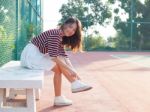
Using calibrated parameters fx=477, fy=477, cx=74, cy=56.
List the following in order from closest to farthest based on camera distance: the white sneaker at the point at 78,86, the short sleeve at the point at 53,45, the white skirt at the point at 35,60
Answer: the white sneaker at the point at 78,86, the short sleeve at the point at 53,45, the white skirt at the point at 35,60

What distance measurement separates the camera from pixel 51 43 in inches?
188

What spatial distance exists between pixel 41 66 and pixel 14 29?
128 inches

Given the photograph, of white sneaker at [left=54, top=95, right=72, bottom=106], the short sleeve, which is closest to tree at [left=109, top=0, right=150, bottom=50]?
white sneaker at [left=54, top=95, right=72, bottom=106]

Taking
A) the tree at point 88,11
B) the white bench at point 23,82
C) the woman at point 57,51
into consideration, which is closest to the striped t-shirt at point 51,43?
the woman at point 57,51

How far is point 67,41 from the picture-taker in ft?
16.7

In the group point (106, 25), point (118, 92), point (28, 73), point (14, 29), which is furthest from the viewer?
point (106, 25)

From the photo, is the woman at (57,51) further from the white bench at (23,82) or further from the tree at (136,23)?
the tree at (136,23)

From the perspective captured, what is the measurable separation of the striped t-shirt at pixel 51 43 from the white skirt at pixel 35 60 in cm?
6

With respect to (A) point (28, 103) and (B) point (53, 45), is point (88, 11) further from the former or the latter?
(A) point (28, 103)

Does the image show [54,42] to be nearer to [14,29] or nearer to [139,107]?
[139,107]

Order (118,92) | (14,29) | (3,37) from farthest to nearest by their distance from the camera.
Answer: (14,29) → (3,37) → (118,92)

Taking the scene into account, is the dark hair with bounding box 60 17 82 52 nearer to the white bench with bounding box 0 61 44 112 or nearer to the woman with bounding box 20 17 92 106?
the woman with bounding box 20 17 92 106

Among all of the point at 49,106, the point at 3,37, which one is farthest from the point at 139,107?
the point at 3,37

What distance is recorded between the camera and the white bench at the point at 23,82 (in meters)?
3.97
